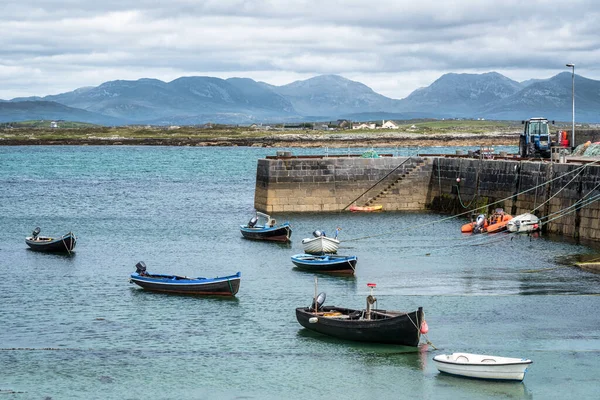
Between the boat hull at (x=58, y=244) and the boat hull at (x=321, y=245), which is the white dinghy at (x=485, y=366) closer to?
the boat hull at (x=321, y=245)

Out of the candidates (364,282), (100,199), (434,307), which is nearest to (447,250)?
(364,282)

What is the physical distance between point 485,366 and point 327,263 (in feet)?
56.4

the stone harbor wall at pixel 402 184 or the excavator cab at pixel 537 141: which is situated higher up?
the excavator cab at pixel 537 141

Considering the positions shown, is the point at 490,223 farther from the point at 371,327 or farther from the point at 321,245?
the point at 371,327

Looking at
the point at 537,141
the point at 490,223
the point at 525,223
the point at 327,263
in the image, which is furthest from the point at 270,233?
the point at 537,141

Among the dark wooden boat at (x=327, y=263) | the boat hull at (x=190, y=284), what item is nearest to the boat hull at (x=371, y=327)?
the boat hull at (x=190, y=284)

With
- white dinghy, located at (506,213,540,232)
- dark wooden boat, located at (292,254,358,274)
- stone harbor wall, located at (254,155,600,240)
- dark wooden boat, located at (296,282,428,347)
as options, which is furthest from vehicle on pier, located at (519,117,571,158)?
dark wooden boat, located at (296,282,428,347)

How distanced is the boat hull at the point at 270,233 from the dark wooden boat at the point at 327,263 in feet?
25.7

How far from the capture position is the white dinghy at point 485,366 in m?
27.9

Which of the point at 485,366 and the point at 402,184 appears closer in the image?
the point at 485,366

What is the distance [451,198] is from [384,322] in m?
34.9

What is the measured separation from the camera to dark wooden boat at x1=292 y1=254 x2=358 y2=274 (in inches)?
1730

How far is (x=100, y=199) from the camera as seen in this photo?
282ft

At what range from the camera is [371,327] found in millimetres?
31578
